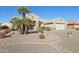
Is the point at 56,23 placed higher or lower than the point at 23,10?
lower

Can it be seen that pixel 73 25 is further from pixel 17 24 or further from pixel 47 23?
pixel 17 24

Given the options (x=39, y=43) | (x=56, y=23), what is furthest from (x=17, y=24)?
(x=56, y=23)

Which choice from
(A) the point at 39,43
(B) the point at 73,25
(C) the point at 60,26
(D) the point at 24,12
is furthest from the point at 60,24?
(D) the point at 24,12

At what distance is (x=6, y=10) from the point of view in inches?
166

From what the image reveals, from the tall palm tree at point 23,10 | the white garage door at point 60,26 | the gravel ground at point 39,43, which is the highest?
the tall palm tree at point 23,10

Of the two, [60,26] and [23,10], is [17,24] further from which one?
[60,26]

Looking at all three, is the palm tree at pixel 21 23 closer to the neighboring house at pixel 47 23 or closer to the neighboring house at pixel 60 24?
the neighboring house at pixel 47 23

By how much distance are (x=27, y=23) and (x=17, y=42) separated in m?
0.25

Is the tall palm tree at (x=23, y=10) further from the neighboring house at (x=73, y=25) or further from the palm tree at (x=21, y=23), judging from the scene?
the neighboring house at (x=73, y=25)

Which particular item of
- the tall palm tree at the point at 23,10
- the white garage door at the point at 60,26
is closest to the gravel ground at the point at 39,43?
the white garage door at the point at 60,26

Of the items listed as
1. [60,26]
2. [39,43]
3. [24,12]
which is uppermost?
[24,12]

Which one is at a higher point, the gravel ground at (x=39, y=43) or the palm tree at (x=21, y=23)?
the palm tree at (x=21, y=23)
